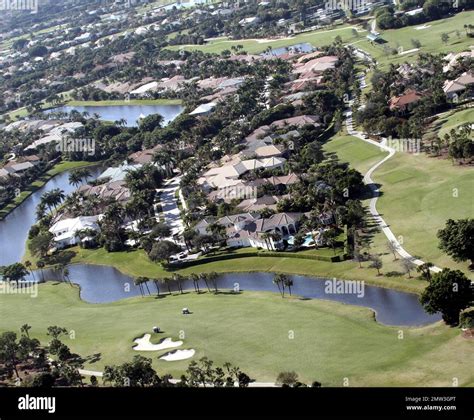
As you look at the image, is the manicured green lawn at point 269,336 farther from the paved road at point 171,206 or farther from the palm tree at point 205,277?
the paved road at point 171,206

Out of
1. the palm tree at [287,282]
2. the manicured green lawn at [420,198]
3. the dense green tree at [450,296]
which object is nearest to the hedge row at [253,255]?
Result: the palm tree at [287,282]

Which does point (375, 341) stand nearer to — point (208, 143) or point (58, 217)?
point (58, 217)

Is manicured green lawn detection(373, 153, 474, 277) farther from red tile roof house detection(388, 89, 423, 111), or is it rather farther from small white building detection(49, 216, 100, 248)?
small white building detection(49, 216, 100, 248)

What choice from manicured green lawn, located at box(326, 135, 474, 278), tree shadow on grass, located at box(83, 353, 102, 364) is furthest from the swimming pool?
tree shadow on grass, located at box(83, 353, 102, 364)

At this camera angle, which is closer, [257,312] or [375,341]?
[375,341]

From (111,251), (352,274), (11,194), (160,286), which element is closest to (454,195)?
(352,274)
